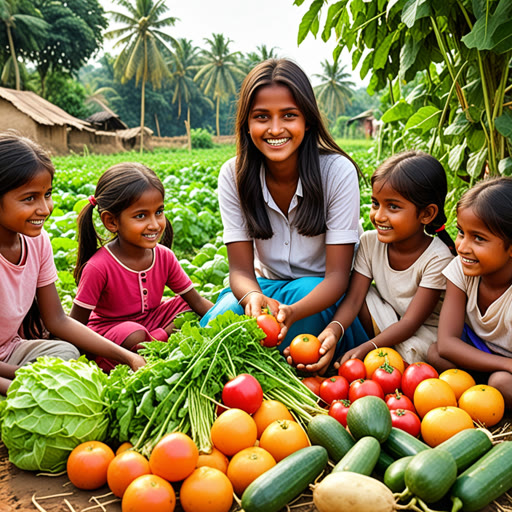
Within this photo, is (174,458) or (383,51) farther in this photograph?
(383,51)

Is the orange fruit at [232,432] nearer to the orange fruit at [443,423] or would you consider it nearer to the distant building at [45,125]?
the orange fruit at [443,423]

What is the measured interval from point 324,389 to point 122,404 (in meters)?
1.01

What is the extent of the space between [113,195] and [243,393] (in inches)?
67.5

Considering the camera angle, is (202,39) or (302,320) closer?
(302,320)

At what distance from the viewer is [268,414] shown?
2383mm

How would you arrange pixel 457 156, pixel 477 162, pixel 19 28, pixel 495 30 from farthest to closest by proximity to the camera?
pixel 19 28 < pixel 457 156 < pixel 477 162 < pixel 495 30

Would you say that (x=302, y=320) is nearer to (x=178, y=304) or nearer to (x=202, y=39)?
(x=178, y=304)

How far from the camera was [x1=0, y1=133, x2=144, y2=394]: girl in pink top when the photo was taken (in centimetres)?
267

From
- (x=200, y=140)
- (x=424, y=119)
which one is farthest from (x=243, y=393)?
(x=200, y=140)

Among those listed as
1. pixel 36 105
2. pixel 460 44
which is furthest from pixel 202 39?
pixel 460 44

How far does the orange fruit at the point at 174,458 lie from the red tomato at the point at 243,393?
1.08 ft

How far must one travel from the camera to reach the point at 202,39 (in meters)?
62.8

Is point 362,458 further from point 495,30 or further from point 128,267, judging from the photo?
point 495,30

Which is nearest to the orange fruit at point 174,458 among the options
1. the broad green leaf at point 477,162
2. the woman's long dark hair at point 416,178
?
the woman's long dark hair at point 416,178
